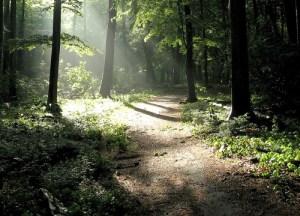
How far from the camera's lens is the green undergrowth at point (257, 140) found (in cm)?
830

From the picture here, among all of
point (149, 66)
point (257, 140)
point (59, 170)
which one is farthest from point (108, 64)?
point (149, 66)

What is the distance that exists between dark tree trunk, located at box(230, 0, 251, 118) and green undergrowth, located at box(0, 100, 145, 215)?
13.3ft

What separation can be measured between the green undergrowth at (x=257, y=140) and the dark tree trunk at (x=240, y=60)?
2.59ft

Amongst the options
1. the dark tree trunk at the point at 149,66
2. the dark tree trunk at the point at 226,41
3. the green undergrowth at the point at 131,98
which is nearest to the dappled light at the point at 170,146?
the green undergrowth at the point at 131,98

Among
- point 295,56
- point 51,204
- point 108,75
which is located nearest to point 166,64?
point 108,75

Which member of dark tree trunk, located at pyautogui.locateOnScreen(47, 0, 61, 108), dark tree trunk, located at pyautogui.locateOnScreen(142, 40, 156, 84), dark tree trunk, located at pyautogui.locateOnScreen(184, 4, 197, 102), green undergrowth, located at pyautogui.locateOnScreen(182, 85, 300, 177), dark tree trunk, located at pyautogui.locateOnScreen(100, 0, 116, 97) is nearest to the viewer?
green undergrowth, located at pyautogui.locateOnScreen(182, 85, 300, 177)

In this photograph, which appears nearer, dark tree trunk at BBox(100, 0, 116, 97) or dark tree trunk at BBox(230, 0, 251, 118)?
dark tree trunk at BBox(230, 0, 251, 118)

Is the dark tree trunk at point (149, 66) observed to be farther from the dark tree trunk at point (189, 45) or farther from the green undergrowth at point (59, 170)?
the green undergrowth at point (59, 170)

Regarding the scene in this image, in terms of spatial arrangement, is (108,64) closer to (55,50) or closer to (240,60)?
(55,50)

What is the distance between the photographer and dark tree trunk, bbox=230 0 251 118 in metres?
13.4

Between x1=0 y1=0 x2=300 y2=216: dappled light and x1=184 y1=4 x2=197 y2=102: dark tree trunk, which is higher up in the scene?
x1=184 y1=4 x2=197 y2=102: dark tree trunk

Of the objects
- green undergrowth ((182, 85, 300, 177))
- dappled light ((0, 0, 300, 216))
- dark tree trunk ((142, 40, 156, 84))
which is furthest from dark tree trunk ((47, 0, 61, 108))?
dark tree trunk ((142, 40, 156, 84))

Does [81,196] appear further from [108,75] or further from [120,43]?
[120,43]

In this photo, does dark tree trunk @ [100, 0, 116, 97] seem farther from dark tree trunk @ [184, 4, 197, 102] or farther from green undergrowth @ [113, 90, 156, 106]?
dark tree trunk @ [184, 4, 197, 102]
